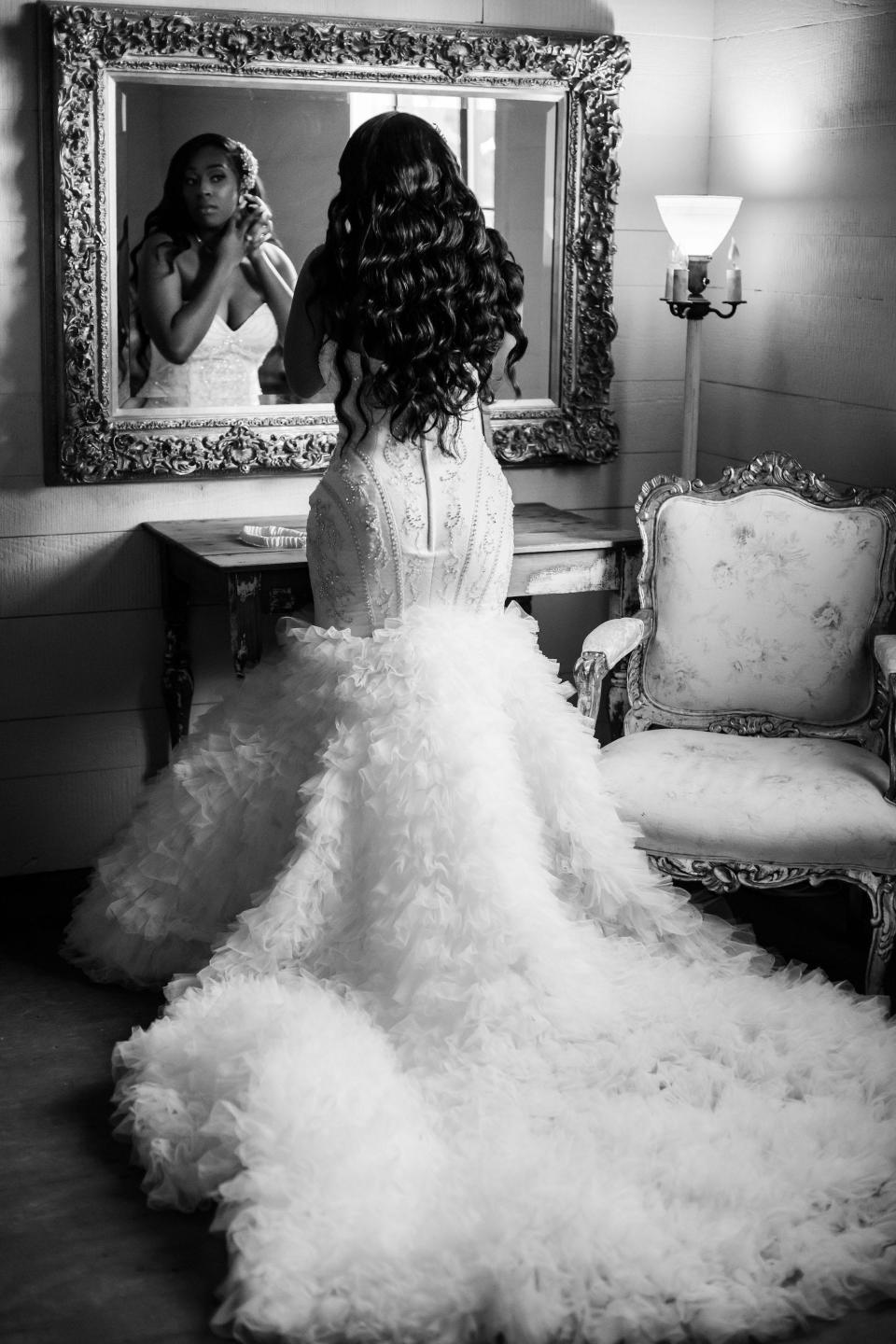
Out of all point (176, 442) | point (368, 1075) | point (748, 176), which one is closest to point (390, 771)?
point (368, 1075)

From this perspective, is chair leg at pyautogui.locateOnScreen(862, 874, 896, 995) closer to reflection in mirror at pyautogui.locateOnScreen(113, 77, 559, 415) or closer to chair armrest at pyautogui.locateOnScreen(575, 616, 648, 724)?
chair armrest at pyautogui.locateOnScreen(575, 616, 648, 724)

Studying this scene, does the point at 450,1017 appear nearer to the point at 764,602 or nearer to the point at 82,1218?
the point at 82,1218

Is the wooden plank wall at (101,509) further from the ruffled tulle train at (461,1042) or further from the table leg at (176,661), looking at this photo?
the ruffled tulle train at (461,1042)

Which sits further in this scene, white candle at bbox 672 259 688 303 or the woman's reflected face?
white candle at bbox 672 259 688 303

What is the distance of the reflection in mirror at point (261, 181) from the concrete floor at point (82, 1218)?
1.33 metres

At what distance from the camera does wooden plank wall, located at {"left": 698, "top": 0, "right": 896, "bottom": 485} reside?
10.3ft

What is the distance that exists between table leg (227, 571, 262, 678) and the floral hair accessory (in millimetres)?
940

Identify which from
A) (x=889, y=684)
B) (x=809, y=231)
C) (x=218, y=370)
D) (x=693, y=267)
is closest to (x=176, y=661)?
(x=218, y=370)

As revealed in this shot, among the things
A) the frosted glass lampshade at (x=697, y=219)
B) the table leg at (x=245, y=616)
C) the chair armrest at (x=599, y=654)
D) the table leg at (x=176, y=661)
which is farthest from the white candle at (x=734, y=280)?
the table leg at (x=176, y=661)

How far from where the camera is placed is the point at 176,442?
3312 mm

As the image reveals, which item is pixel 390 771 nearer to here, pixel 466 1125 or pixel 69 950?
A: pixel 466 1125

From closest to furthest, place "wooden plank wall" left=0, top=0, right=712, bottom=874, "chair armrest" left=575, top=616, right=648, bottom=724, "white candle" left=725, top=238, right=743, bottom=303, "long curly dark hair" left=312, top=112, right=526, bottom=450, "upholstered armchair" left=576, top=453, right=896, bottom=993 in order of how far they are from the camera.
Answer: "long curly dark hair" left=312, top=112, right=526, bottom=450
"upholstered armchair" left=576, top=453, right=896, bottom=993
"chair armrest" left=575, top=616, right=648, bottom=724
"wooden plank wall" left=0, top=0, right=712, bottom=874
"white candle" left=725, top=238, right=743, bottom=303

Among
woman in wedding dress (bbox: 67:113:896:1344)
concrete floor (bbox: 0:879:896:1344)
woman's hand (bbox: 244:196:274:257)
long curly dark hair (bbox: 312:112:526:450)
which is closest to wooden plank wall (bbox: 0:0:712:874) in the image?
woman's hand (bbox: 244:196:274:257)

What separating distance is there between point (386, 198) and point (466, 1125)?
1.44 m
